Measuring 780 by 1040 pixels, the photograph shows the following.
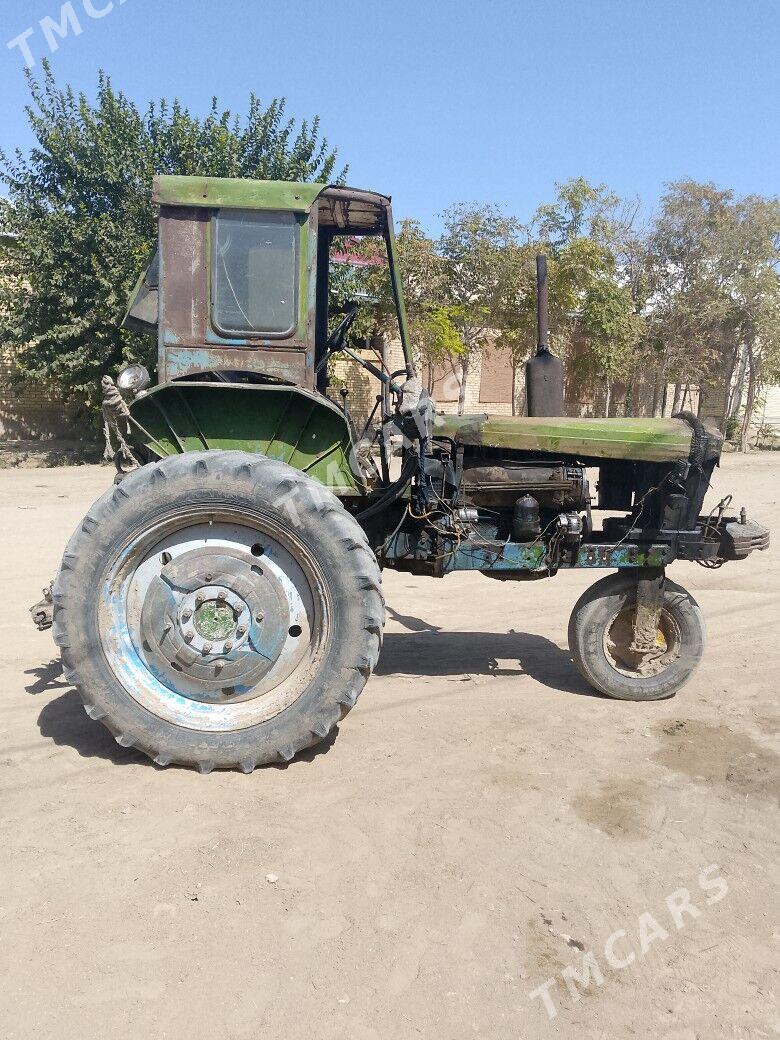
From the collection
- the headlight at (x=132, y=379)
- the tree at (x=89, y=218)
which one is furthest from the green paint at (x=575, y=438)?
the tree at (x=89, y=218)

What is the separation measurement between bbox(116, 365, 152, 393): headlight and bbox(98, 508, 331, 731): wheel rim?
2.51 ft

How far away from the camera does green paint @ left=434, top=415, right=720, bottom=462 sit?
14.6 ft

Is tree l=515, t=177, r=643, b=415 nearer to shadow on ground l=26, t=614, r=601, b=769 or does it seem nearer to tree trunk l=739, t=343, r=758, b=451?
tree trunk l=739, t=343, r=758, b=451

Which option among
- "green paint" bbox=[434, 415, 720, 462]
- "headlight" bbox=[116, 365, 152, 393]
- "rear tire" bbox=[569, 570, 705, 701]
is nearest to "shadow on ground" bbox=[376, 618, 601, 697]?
"rear tire" bbox=[569, 570, 705, 701]

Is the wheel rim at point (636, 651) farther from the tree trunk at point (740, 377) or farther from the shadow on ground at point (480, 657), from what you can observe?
the tree trunk at point (740, 377)

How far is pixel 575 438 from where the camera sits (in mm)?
4441

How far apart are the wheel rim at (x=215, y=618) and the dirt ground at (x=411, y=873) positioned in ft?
1.16

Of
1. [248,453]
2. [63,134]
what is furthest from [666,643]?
[63,134]

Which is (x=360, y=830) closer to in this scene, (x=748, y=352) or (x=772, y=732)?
(x=772, y=732)

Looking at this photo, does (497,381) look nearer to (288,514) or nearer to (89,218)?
(89,218)

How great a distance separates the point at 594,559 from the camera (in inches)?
177

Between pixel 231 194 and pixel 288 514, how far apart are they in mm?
1585

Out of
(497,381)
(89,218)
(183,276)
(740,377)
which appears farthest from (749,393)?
A: (183,276)

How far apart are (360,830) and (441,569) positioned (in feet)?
5.48
